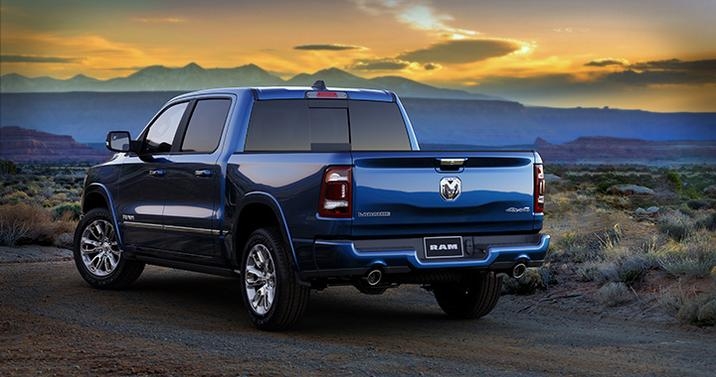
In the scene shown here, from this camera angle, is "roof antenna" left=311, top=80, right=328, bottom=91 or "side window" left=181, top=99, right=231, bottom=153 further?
"roof antenna" left=311, top=80, right=328, bottom=91

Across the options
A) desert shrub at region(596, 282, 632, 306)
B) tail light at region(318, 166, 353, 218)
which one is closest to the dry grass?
desert shrub at region(596, 282, 632, 306)

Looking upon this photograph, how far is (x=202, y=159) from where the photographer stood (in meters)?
11.6

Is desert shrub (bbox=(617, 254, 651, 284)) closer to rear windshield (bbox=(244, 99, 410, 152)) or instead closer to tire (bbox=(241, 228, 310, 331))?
rear windshield (bbox=(244, 99, 410, 152))

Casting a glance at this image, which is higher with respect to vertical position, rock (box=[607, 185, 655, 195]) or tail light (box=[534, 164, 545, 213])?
tail light (box=[534, 164, 545, 213])

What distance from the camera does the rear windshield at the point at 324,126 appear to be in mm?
11484

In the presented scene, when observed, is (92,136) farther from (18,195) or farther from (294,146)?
(294,146)

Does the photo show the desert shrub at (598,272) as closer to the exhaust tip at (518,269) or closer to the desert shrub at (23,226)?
the exhaust tip at (518,269)

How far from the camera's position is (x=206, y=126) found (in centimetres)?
1196

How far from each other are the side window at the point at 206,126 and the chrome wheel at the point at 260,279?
1383 mm

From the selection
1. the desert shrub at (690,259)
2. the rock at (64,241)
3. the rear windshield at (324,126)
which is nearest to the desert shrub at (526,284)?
the desert shrub at (690,259)

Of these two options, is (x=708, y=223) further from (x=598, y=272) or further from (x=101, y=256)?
(x=101, y=256)

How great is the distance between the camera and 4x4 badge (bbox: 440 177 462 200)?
10.2 meters

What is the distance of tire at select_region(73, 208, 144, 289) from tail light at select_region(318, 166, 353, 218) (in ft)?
14.9

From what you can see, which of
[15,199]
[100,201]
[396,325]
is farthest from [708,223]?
[15,199]
